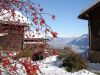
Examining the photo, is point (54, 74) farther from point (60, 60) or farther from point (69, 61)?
point (60, 60)

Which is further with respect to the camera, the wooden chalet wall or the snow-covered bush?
the wooden chalet wall

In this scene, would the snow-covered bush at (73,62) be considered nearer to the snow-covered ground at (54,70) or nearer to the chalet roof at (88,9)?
the snow-covered ground at (54,70)

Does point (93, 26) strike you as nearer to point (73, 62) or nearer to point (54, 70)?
point (73, 62)

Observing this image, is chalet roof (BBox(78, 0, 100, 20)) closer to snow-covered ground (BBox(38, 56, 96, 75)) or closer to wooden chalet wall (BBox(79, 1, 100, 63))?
wooden chalet wall (BBox(79, 1, 100, 63))

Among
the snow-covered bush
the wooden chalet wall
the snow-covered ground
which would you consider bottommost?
the snow-covered ground

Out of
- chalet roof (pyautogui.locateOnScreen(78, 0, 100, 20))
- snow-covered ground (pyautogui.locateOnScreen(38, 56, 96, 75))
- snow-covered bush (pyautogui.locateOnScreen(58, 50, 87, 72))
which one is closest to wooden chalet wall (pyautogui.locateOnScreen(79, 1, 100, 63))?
chalet roof (pyautogui.locateOnScreen(78, 0, 100, 20))

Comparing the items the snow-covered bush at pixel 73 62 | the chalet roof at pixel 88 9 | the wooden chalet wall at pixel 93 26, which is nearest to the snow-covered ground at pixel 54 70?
the snow-covered bush at pixel 73 62

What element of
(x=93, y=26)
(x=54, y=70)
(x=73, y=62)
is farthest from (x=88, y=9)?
(x=54, y=70)

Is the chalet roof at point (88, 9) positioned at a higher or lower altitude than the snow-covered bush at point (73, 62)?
higher

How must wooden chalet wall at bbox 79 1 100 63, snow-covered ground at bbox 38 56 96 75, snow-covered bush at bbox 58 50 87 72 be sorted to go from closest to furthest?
snow-covered ground at bbox 38 56 96 75, snow-covered bush at bbox 58 50 87 72, wooden chalet wall at bbox 79 1 100 63

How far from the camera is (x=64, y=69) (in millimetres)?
15219

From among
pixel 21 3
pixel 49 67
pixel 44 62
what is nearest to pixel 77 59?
pixel 49 67

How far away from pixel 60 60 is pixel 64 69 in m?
1.89

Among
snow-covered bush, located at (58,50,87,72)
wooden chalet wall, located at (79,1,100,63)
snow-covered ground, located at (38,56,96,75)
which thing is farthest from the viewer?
wooden chalet wall, located at (79,1,100,63)
